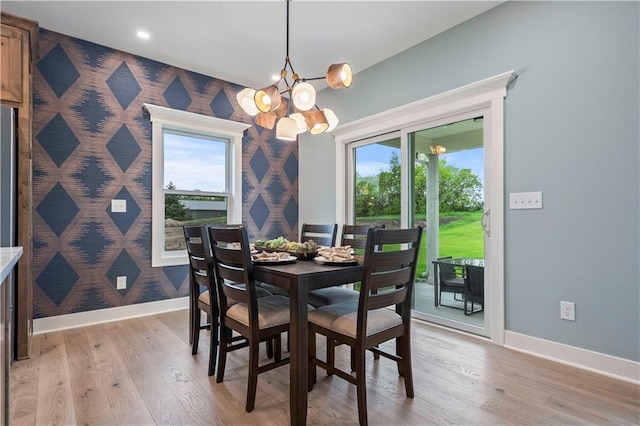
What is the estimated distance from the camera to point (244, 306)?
1933 millimetres

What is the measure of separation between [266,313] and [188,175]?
2.68 meters

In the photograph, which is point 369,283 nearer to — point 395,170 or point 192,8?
point 395,170

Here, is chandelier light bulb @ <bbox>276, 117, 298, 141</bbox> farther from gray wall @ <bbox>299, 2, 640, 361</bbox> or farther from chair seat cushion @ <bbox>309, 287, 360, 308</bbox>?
gray wall @ <bbox>299, 2, 640, 361</bbox>

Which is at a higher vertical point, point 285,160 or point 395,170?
point 285,160

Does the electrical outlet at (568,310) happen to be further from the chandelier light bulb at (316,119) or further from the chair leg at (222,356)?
the chair leg at (222,356)

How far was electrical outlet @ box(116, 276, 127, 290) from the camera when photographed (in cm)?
335

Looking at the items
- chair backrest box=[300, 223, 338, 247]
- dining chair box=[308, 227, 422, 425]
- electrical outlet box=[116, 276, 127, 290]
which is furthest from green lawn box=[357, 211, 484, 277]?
electrical outlet box=[116, 276, 127, 290]

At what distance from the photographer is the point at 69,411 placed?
173 cm

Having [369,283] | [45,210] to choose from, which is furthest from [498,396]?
[45,210]

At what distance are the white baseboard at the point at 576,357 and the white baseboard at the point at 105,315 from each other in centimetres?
336

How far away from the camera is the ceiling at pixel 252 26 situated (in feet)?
8.84

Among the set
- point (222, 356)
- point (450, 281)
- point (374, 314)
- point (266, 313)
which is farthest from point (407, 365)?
point (450, 281)

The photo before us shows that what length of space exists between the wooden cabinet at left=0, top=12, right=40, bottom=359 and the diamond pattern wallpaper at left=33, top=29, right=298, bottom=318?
0.60m

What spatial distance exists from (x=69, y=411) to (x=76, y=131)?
8.35 feet
